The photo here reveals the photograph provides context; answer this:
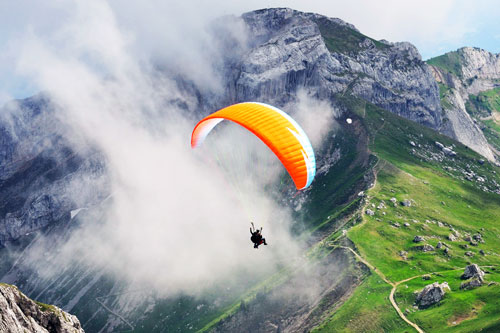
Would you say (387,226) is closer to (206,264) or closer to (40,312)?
(206,264)

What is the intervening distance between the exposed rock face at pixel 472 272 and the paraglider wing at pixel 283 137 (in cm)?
7733

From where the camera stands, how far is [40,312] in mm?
55594

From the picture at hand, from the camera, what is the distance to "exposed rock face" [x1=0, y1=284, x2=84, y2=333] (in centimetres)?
4600

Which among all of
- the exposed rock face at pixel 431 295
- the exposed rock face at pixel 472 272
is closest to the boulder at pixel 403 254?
the exposed rock face at pixel 472 272

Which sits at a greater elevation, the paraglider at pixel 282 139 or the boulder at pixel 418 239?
the paraglider at pixel 282 139

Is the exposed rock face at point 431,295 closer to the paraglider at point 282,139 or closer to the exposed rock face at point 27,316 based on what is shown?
the paraglider at point 282,139

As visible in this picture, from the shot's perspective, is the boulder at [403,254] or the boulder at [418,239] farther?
the boulder at [418,239]

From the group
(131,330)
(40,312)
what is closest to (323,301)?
(40,312)

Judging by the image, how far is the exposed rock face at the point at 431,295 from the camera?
9170cm

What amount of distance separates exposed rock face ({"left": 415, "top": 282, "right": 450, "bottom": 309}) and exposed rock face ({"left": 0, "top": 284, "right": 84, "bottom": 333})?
7379 cm

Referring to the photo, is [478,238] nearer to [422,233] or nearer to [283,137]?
[422,233]

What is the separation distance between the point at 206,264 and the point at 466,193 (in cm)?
11977

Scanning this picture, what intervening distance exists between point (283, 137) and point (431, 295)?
7197cm

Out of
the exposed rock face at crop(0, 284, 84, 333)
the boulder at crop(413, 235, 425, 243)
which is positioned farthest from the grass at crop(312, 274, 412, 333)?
the exposed rock face at crop(0, 284, 84, 333)
